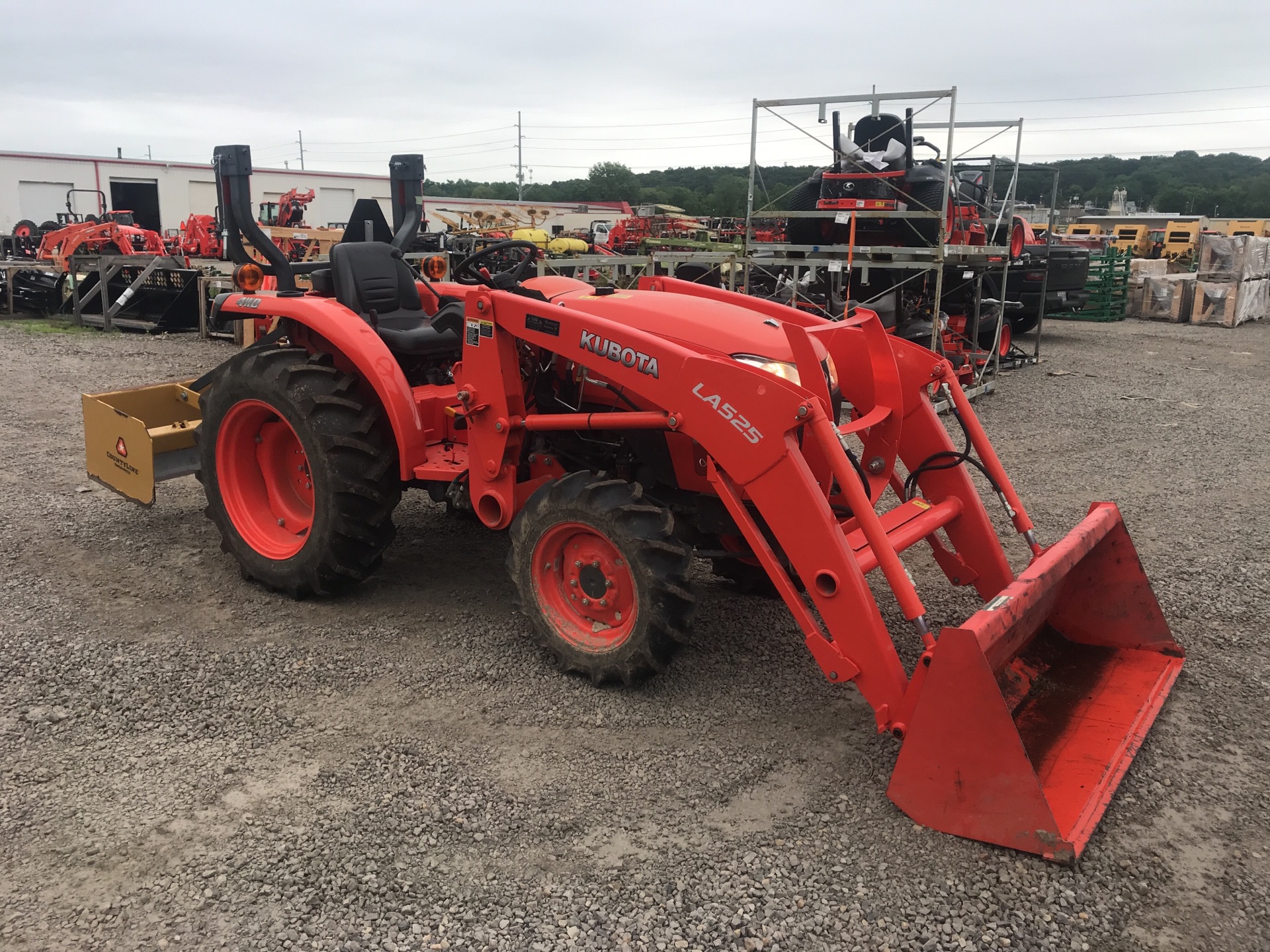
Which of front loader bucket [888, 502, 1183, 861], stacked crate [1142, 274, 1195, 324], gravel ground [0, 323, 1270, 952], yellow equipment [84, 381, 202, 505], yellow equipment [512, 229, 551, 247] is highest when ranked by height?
yellow equipment [512, 229, 551, 247]

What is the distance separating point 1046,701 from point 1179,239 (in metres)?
25.8

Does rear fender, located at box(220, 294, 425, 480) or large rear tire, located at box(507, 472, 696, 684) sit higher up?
rear fender, located at box(220, 294, 425, 480)

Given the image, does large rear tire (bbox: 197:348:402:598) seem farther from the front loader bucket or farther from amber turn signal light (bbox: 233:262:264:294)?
the front loader bucket

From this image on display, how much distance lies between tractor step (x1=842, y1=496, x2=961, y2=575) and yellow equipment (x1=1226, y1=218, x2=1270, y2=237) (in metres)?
30.3

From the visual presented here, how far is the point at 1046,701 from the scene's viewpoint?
329 centimetres

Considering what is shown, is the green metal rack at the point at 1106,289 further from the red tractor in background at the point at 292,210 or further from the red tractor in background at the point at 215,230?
the red tractor in background at the point at 292,210

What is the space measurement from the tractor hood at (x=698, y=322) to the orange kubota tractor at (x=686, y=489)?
1 cm

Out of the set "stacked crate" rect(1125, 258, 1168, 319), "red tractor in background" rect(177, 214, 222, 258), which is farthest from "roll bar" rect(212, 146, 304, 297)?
"stacked crate" rect(1125, 258, 1168, 319)

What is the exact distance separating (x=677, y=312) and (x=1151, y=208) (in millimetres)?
58994

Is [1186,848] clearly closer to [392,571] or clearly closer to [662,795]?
[662,795]

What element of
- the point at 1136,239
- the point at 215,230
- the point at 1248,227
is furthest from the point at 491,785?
the point at 1248,227

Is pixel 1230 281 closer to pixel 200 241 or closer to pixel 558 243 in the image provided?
pixel 558 243

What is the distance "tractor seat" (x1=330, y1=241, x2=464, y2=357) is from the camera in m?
4.32

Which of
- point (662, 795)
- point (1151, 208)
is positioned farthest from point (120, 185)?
point (1151, 208)
